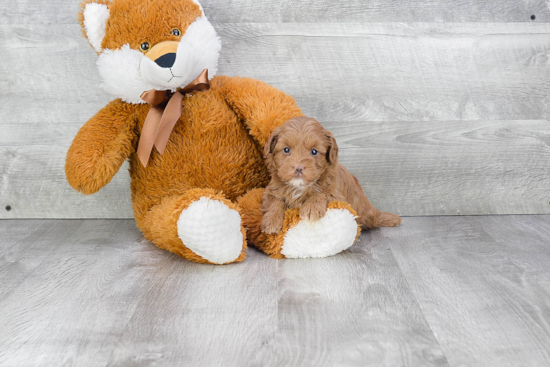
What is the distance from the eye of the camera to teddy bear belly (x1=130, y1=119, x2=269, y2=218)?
1293 mm

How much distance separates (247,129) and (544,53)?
875mm

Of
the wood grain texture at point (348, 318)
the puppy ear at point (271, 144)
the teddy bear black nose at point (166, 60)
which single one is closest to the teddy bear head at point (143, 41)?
the teddy bear black nose at point (166, 60)

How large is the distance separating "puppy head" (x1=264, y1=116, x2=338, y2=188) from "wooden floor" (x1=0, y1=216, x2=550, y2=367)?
0.21m

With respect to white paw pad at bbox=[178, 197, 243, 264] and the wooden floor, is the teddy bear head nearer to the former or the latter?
white paw pad at bbox=[178, 197, 243, 264]

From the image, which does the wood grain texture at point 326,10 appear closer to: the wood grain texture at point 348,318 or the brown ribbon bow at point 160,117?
the brown ribbon bow at point 160,117

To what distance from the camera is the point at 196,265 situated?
1.20m

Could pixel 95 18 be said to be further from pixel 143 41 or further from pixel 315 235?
pixel 315 235

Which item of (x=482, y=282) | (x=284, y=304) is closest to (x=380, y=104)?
(x=482, y=282)

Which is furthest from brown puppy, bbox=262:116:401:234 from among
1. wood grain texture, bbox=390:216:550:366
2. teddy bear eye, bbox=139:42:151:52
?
teddy bear eye, bbox=139:42:151:52

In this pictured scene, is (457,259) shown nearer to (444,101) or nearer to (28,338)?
(444,101)

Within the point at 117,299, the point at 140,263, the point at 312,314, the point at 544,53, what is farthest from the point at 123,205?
the point at 544,53

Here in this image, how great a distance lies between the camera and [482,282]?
1.11 meters

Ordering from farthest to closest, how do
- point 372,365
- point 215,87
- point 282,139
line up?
point 215,87 → point 282,139 → point 372,365

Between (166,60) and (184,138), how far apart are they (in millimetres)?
202
